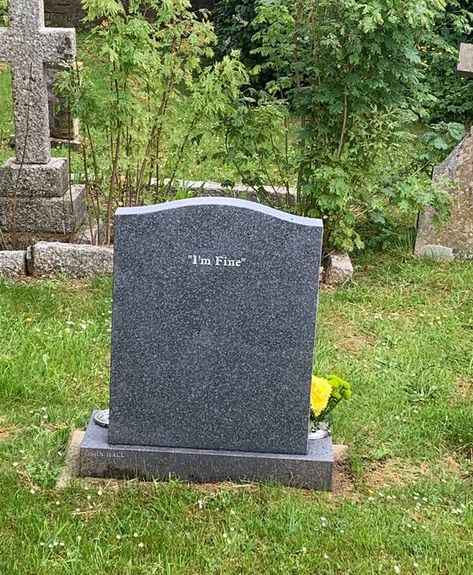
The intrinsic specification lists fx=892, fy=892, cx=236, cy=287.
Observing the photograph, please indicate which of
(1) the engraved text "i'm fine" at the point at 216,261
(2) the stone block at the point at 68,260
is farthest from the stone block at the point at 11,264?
(1) the engraved text "i'm fine" at the point at 216,261

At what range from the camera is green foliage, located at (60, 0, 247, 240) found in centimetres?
538

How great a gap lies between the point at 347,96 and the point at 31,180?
7.00 ft

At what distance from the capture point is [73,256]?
5.67 meters

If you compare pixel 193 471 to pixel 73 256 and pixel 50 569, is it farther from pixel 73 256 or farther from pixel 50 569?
pixel 73 256

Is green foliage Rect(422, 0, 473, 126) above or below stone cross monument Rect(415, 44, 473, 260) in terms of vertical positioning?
above

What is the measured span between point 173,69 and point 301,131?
93cm

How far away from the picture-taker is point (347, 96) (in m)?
5.62

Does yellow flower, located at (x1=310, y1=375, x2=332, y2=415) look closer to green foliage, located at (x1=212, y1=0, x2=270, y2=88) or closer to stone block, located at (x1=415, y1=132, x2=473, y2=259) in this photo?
stone block, located at (x1=415, y1=132, x2=473, y2=259)

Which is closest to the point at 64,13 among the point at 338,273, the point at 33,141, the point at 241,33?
the point at 241,33

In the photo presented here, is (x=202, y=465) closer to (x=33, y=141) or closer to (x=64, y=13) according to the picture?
(x=33, y=141)

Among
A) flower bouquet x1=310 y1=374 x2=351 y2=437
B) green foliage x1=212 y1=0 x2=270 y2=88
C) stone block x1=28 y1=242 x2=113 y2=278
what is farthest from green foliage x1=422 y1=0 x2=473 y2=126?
flower bouquet x1=310 y1=374 x2=351 y2=437

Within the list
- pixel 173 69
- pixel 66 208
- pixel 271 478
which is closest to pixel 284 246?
pixel 271 478

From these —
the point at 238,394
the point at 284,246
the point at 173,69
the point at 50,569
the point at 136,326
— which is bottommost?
the point at 50,569

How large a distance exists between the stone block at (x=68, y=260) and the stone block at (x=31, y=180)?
0.44m
